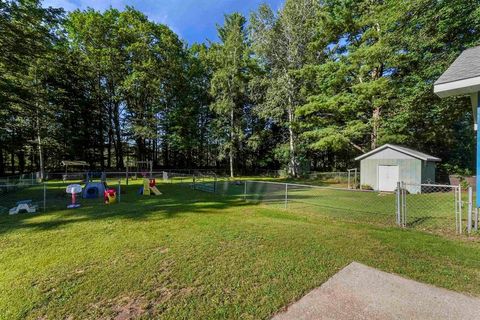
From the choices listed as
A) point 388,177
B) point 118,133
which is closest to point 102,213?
point 388,177

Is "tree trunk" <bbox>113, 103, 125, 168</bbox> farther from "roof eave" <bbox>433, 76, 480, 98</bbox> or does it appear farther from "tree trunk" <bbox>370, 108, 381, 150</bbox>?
"roof eave" <bbox>433, 76, 480, 98</bbox>

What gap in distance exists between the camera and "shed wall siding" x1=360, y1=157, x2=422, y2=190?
13.8 m

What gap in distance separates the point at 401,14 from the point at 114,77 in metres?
27.9

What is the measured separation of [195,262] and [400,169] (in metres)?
14.3

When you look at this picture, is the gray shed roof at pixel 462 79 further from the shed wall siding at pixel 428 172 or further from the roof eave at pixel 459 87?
the shed wall siding at pixel 428 172

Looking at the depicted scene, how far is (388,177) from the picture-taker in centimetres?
1482

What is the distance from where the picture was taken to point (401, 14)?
14.3m

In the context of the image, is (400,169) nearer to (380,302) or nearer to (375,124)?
(375,124)

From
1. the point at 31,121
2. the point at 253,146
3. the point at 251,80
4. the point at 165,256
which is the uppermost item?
the point at 251,80

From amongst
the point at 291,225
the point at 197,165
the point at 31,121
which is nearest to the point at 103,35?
the point at 31,121

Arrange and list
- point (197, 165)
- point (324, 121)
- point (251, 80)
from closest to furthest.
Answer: point (324, 121)
point (251, 80)
point (197, 165)

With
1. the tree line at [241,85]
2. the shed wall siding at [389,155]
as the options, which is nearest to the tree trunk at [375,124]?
the tree line at [241,85]

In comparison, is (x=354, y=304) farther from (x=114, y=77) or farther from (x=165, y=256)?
(x=114, y=77)

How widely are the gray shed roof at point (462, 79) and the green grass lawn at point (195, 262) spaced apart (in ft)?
10.7
